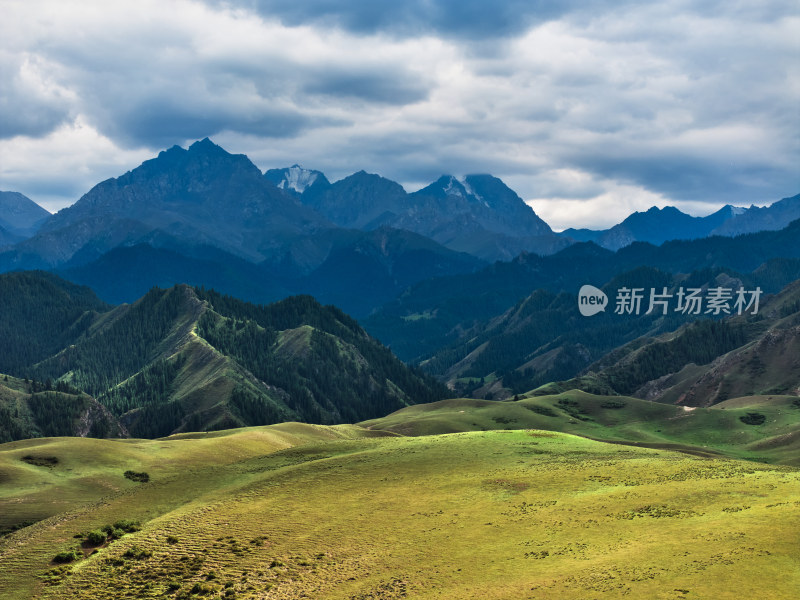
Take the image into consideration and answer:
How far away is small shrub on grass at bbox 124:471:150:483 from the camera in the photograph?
417 ft

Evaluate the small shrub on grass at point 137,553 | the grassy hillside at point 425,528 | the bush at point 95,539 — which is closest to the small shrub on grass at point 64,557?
the grassy hillside at point 425,528

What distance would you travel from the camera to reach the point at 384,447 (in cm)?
13225

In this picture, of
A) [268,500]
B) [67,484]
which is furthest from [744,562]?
[67,484]

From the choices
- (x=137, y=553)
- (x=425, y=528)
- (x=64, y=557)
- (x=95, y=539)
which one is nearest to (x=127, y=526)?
(x=95, y=539)

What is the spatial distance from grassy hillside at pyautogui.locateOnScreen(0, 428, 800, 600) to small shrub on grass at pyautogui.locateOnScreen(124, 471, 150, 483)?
205 centimetres

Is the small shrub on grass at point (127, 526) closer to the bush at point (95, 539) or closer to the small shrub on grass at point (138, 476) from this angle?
the bush at point (95, 539)

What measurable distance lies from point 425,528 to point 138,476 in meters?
69.2

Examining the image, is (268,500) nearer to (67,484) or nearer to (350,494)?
(350,494)

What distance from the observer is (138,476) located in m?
128

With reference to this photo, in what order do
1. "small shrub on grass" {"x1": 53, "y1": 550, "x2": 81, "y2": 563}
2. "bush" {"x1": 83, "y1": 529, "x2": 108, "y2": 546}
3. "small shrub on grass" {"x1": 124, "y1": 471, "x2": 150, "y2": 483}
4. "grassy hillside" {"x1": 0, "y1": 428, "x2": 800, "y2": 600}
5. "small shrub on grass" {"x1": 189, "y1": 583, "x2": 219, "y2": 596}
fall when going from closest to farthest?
"grassy hillside" {"x1": 0, "y1": 428, "x2": 800, "y2": 600}, "small shrub on grass" {"x1": 189, "y1": 583, "x2": 219, "y2": 596}, "small shrub on grass" {"x1": 53, "y1": 550, "x2": 81, "y2": 563}, "bush" {"x1": 83, "y1": 529, "x2": 108, "y2": 546}, "small shrub on grass" {"x1": 124, "y1": 471, "x2": 150, "y2": 483}

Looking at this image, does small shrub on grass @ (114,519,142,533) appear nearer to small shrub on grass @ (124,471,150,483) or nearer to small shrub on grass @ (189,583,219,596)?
small shrub on grass @ (189,583,219,596)

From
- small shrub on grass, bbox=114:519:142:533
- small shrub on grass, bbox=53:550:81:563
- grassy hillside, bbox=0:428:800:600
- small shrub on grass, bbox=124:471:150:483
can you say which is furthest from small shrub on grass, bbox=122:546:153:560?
small shrub on grass, bbox=124:471:150:483

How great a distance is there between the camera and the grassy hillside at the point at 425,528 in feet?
196

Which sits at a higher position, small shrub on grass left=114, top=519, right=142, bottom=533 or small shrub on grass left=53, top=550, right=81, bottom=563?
small shrub on grass left=114, top=519, right=142, bottom=533
